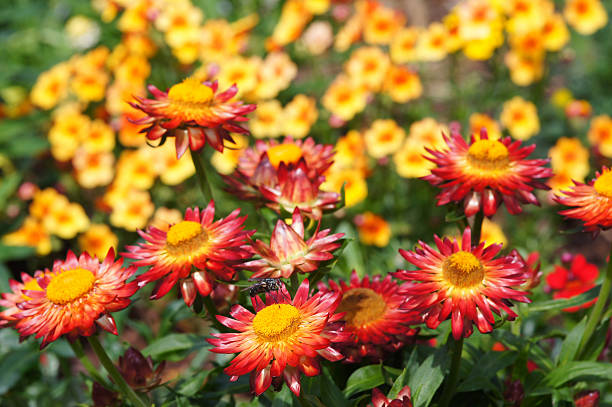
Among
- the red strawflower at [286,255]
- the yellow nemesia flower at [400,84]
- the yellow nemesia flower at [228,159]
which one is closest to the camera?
the red strawflower at [286,255]

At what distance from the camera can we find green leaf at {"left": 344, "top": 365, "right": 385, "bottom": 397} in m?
1.41

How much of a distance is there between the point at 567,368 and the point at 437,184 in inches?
21.0

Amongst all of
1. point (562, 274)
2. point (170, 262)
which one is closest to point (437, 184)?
point (170, 262)

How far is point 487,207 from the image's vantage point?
148 cm

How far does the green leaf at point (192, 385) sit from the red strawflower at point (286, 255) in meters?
0.40

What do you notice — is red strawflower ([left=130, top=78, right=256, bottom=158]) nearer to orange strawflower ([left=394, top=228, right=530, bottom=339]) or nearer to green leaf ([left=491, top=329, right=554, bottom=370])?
orange strawflower ([left=394, top=228, right=530, bottom=339])

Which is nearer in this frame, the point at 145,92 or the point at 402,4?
the point at 145,92

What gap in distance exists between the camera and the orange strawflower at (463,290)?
122 centimetres

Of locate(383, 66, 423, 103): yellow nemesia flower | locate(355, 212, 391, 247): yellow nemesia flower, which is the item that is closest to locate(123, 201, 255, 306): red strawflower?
locate(355, 212, 391, 247): yellow nemesia flower

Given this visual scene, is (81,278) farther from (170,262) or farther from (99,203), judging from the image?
(99,203)

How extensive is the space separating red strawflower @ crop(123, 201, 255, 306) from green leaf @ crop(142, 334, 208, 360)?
0.41 metres

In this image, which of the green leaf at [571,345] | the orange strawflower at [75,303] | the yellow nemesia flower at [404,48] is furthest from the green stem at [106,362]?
the yellow nemesia flower at [404,48]

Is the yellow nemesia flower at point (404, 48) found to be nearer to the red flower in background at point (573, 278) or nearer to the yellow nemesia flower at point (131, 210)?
the yellow nemesia flower at point (131, 210)

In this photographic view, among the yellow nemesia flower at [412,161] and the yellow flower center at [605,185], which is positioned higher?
the yellow flower center at [605,185]
